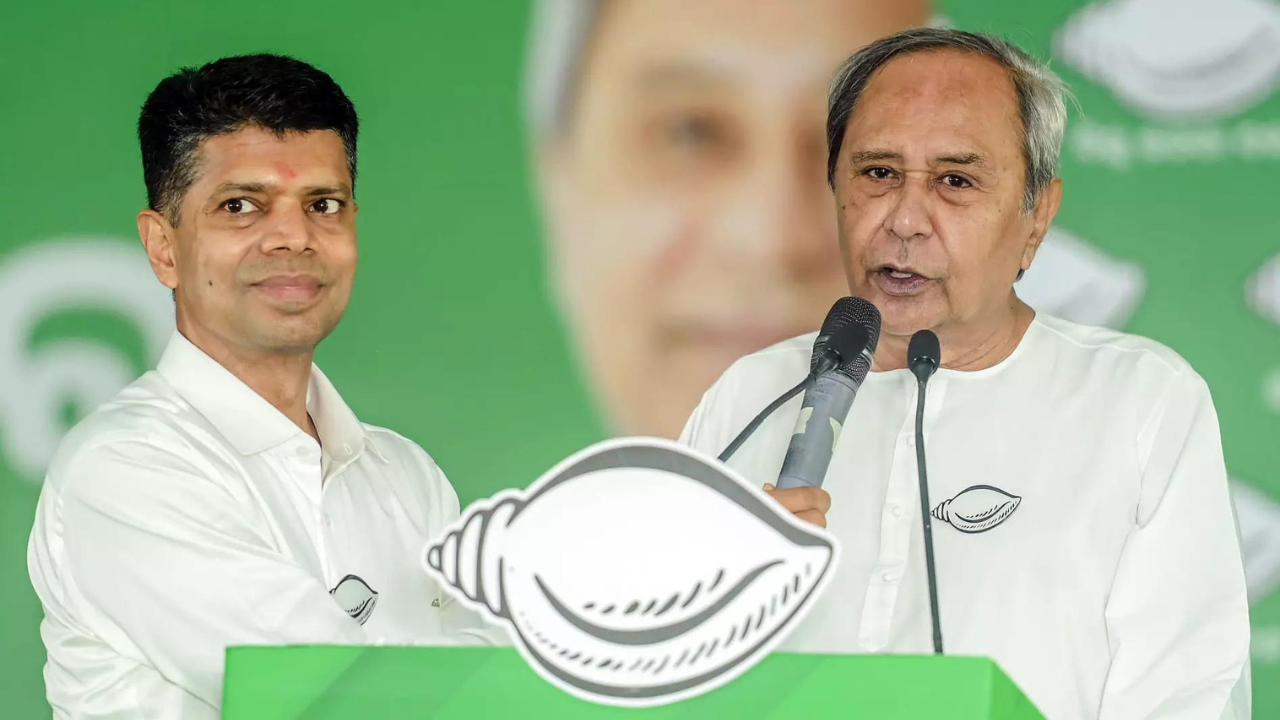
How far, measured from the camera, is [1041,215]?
2.56 meters

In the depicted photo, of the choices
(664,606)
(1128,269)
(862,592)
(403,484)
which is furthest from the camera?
(1128,269)

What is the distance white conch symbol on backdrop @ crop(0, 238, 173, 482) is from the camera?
3.40 meters

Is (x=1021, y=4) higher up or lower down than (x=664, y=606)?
higher up

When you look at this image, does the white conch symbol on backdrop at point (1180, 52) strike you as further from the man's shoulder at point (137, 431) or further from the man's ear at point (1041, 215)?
the man's shoulder at point (137, 431)

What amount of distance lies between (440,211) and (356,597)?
1.21 m

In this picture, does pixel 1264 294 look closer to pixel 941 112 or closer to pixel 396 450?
pixel 941 112

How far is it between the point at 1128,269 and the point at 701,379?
2.93 ft

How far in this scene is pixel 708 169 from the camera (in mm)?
3455

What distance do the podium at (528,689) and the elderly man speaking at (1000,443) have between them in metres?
0.71

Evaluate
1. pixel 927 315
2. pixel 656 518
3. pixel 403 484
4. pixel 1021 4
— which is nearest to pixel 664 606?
pixel 656 518

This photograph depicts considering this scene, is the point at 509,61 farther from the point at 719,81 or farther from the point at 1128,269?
the point at 1128,269

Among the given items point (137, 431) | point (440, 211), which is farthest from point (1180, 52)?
point (137, 431)

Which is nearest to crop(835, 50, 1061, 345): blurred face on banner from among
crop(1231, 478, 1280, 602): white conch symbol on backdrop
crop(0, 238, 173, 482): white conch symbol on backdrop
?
crop(1231, 478, 1280, 602): white conch symbol on backdrop

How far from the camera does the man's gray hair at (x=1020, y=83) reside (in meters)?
2.52
